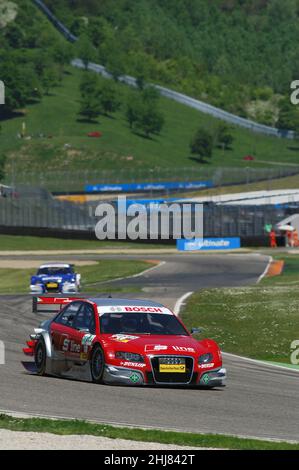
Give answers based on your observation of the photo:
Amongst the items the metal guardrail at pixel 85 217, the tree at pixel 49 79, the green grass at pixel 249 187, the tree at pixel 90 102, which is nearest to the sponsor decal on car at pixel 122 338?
the metal guardrail at pixel 85 217

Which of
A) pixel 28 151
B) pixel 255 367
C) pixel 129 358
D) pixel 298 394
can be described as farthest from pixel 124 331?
pixel 28 151

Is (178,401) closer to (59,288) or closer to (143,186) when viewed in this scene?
(59,288)

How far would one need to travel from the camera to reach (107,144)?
151000 mm

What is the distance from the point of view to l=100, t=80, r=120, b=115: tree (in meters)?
167

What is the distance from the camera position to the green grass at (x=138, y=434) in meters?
12.4

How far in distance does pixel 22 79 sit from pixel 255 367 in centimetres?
15248

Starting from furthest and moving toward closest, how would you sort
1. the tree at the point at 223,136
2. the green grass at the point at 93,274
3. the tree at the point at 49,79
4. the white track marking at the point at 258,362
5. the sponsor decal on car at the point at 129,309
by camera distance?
1. the tree at the point at 49,79
2. the tree at the point at 223,136
3. the green grass at the point at 93,274
4. the white track marking at the point at 258,362
5. the sponsor decal on car at the point at 129,309

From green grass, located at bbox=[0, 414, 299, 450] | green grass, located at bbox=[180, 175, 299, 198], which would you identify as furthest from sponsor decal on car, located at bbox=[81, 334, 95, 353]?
green grass, located at bbox=[180, 175, 299, 198]

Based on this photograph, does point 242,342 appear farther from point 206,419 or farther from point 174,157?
point 174,157

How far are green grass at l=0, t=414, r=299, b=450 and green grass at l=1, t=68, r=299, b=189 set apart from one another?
351 feet

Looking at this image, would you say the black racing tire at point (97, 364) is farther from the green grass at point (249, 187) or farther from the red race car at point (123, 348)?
the green grass at point (249, 187)

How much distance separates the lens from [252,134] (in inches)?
7042

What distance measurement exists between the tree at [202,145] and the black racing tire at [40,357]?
13768 centimetres

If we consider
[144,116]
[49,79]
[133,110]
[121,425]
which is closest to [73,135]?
[133,110]
